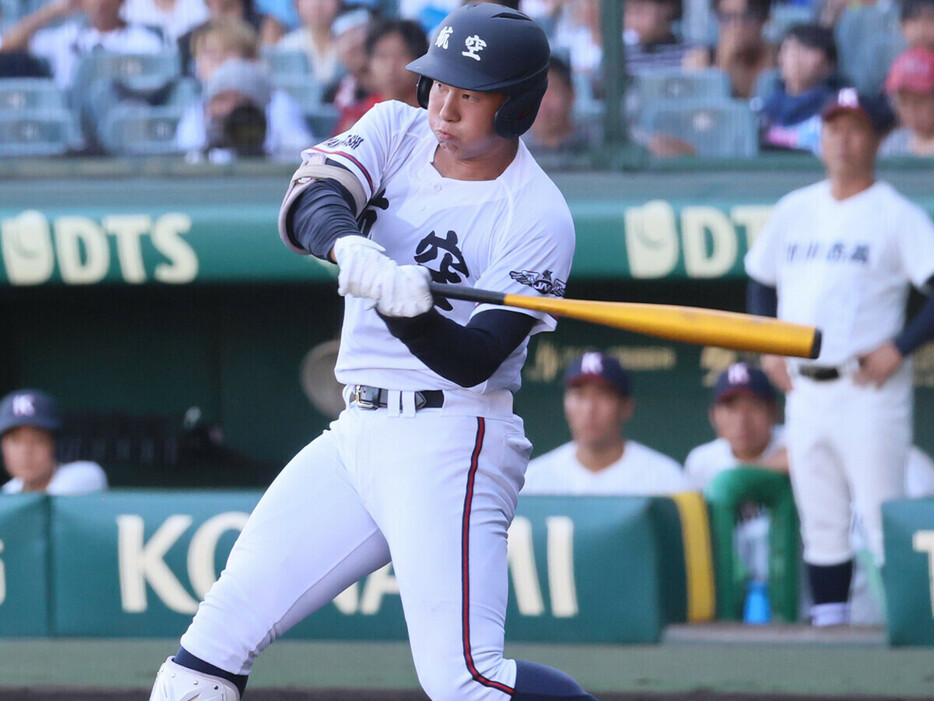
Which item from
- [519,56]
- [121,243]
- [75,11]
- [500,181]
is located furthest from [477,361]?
[75,11]

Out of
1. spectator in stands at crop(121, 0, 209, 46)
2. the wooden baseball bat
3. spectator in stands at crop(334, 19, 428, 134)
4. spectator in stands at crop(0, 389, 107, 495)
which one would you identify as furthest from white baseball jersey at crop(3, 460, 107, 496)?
the wooden baseball bat

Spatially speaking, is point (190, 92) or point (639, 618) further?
point (190, 92)

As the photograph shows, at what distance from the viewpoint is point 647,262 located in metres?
5.67

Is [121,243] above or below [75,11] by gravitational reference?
below

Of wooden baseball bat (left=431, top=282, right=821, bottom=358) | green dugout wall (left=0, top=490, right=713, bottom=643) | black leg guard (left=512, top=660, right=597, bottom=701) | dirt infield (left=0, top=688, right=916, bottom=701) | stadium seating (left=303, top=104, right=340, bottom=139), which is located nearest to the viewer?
wooden baseball bat (left=431, top=282, right=821, bottom=358)

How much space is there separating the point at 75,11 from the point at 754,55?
9.66 ft

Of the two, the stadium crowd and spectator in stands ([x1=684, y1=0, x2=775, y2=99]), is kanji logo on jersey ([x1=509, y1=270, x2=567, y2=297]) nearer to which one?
the stadium crowd

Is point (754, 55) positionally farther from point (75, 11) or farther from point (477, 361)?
point (477, 361)

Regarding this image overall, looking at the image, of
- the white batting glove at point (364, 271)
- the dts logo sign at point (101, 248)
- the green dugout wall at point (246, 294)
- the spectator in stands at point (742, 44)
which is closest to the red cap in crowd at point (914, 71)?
the green dugout wall at point (246, 294)

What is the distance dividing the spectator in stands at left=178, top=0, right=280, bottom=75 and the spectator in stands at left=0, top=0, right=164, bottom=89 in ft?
0.40

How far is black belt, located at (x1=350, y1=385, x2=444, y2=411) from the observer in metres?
2.58

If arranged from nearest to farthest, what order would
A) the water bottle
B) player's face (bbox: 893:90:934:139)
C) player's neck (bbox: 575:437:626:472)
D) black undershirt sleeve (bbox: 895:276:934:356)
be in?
black undershirt sleeve (bbox: 895:276:934:356), the water bottle, player's neck (bbox: 575:437:626:472), player's face (bbox: 893:90:934:139)

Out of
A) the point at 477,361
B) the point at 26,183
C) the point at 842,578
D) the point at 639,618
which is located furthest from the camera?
the point at 26,183

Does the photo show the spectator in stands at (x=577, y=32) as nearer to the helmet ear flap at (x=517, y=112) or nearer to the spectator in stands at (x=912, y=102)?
the spectator in stands at (x=912, y=102)
